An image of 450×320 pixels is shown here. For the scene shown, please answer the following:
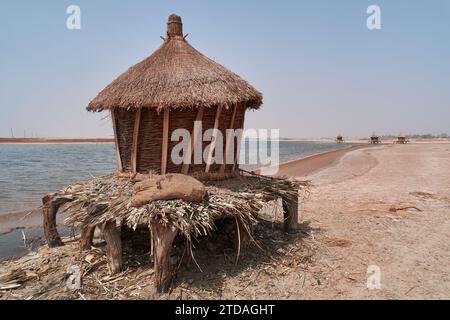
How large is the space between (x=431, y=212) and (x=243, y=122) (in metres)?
6.51

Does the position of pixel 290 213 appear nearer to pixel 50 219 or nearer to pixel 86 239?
pixel 86 239

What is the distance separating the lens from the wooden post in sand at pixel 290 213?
287 inches

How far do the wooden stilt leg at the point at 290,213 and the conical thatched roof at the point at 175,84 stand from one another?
87.2 inches

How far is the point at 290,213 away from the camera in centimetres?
740

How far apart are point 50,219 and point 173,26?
4.82 metres

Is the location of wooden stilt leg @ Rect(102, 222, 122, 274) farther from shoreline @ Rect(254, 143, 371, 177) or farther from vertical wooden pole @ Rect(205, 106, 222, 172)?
shoreline @ Rect(254, 143, 371, 177)

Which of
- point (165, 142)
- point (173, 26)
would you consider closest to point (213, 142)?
point (165, 142)

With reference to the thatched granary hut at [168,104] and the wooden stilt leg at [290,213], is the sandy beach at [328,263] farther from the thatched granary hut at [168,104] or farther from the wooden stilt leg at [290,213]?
the thatched granary hut at [168,104]

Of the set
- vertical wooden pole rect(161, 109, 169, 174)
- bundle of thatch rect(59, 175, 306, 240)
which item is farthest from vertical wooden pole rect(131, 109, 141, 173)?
vertical wooden pole rect(161, 109, 169, 174)

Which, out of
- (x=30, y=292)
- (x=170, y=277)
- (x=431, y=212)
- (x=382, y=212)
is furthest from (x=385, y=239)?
(x=30, y=292)

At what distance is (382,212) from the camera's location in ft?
31.4

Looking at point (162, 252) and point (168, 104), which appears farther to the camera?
point (168, 104)

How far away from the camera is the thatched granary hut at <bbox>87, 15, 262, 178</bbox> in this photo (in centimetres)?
561

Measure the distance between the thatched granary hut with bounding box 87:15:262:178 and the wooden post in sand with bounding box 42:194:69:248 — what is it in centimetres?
168
